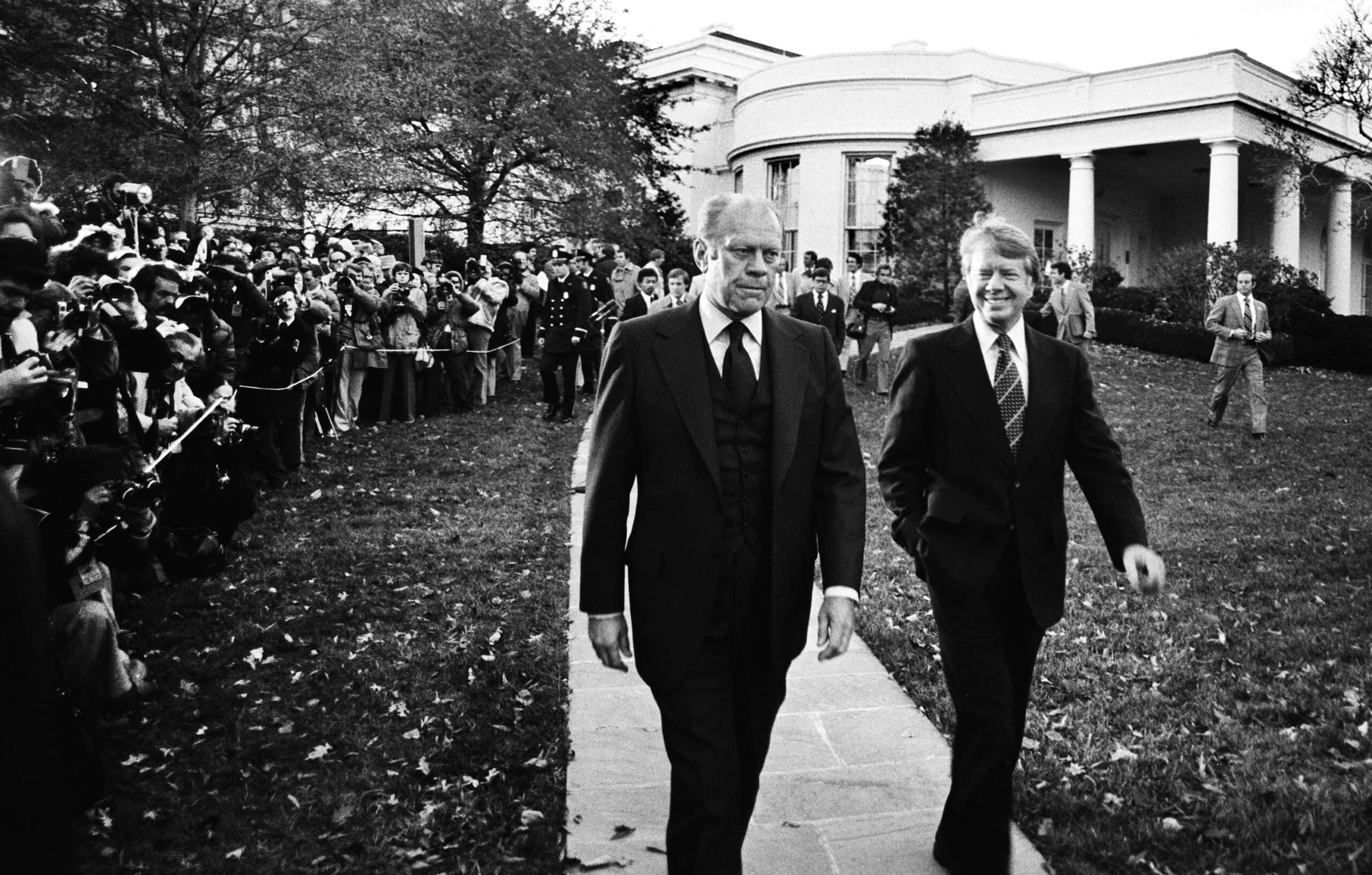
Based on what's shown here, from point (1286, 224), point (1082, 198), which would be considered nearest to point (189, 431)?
point (1082, 198)

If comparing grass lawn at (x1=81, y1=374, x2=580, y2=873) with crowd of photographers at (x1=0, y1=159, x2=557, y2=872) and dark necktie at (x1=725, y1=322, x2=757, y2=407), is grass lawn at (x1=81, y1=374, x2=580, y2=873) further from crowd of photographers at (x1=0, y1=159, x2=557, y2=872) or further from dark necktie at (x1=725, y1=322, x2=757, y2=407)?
dark necktie at (x1=725, y1=322, x2=757, y2=407)

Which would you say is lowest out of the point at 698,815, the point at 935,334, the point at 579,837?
the point at 579,837

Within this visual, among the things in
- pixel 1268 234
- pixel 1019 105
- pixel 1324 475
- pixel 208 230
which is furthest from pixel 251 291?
pixel 1268 234

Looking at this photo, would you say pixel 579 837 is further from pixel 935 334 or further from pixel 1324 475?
pixel 1324 475

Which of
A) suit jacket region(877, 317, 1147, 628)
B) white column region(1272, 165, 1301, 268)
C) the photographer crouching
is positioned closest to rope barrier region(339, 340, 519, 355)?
the photographer crouching

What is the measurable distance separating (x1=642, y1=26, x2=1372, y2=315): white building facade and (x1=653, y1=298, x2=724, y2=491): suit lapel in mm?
26792

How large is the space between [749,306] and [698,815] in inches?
57.3

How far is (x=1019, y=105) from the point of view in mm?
31125

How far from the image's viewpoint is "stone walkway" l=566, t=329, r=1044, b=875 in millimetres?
4129

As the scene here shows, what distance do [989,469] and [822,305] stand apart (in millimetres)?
14003

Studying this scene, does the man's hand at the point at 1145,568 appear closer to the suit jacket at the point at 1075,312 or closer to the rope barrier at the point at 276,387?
the rope barrier at the point at 276,387

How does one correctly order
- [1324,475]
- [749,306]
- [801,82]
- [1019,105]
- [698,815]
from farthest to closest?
[801,82], [1019,105], [1324,475], [749,306], [698,815]

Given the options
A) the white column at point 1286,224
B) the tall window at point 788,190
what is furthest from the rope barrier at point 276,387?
the white column at point 1286,224

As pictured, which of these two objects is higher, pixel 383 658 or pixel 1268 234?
pixel 1268 234
